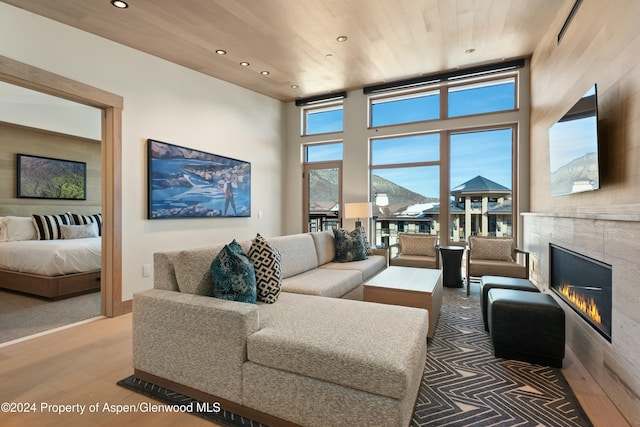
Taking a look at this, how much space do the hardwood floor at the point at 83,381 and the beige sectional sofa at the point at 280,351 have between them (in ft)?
0.68

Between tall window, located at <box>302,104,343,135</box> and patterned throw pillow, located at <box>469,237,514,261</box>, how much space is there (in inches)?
121

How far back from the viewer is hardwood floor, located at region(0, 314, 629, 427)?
1.65 meters

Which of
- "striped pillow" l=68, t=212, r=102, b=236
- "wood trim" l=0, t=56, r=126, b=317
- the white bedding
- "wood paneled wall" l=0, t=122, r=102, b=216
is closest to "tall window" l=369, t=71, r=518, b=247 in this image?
"wood trim" l=0, t=56, r=126, b=317

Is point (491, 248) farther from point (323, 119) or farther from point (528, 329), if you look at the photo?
point (323, 119)

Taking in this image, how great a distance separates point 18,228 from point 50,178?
3.77 ft

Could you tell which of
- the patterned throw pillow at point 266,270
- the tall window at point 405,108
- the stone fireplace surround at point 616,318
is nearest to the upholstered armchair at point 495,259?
the stone fireplace surround at point 616,318

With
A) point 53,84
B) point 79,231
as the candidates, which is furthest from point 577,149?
point 79,231

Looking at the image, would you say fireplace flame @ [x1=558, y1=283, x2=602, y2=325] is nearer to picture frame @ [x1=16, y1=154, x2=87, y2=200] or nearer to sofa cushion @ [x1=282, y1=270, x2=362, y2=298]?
sofa cushion @ [x1=282, y1=270, x2=362, y2=298]

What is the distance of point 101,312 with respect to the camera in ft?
11.0

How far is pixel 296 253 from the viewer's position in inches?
130

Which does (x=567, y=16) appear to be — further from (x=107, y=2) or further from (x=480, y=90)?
(x=107, y=2)

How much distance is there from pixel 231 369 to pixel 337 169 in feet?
15.3

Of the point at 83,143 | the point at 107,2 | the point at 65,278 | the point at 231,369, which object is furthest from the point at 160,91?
the point at 231,369

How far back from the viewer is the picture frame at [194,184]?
3.77 m
